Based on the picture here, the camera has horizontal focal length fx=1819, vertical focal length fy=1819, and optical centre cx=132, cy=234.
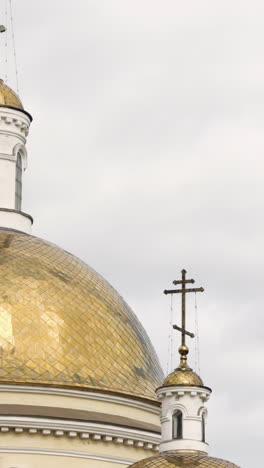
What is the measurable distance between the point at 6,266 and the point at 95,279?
8.05 feet

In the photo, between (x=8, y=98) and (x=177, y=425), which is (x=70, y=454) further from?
(x=8, y=98)

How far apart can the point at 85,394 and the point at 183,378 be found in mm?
3226

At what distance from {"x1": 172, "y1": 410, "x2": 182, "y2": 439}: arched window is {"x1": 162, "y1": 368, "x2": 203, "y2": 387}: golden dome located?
57 centimetres

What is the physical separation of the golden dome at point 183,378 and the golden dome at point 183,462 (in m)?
1.74

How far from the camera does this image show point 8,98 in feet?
139

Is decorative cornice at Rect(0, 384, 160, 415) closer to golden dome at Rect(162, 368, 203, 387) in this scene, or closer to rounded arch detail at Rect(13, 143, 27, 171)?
golden dome at Rect(162, 368, 203, 387)

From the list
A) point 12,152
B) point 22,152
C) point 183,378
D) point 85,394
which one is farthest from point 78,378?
point 22,152

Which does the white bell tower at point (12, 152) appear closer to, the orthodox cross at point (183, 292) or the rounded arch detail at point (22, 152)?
the rounded arch detail at point (22, 152)

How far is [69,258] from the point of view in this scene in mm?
40500

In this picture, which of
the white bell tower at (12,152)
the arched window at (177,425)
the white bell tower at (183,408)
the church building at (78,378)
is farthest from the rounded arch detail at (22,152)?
the arched window at (177,425)

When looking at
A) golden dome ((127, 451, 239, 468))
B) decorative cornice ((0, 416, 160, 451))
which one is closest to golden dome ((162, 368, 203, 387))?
golden dome ((127, 451, 239, 468))

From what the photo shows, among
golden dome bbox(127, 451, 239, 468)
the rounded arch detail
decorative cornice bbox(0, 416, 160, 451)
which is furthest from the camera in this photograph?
the rounded arch detail

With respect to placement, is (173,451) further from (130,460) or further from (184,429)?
(130,460)

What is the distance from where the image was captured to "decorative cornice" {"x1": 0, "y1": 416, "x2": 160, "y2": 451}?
36062 mm
